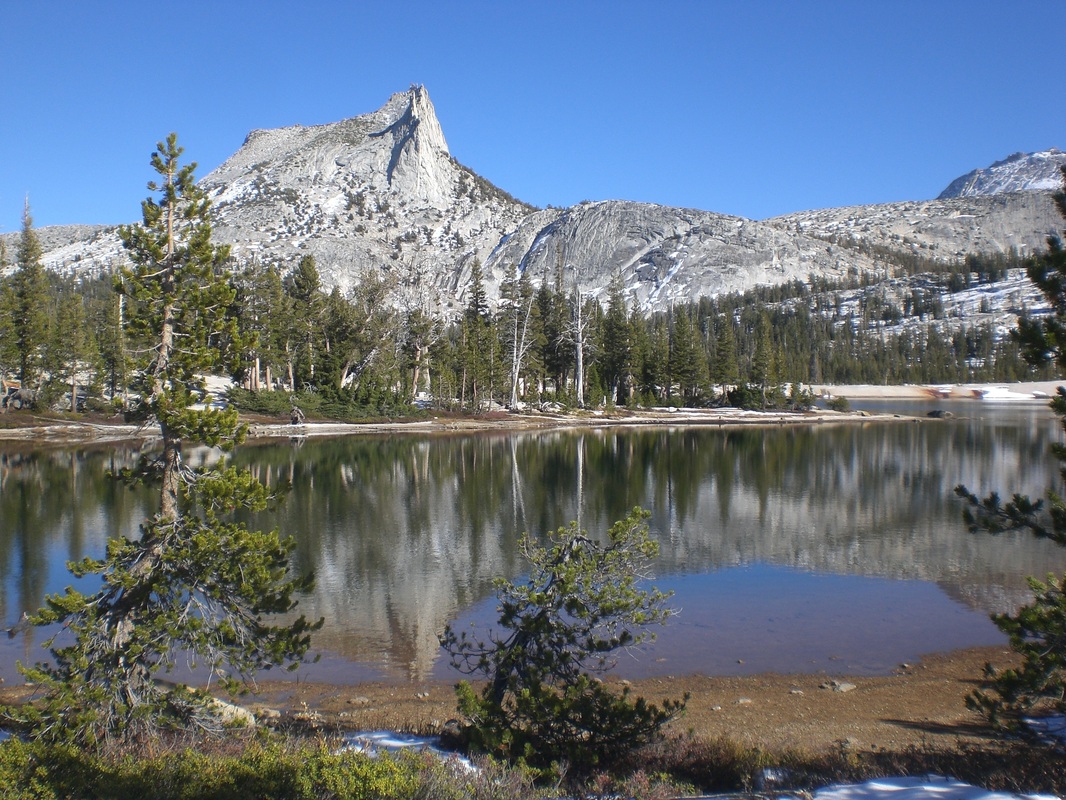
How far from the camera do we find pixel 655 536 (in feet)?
73.2

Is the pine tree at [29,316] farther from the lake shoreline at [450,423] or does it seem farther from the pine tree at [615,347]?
the pine tree at [615,347]

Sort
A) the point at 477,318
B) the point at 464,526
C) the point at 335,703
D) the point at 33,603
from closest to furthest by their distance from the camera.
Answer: the point at 335,703
the point at 33,603
the point at 464,526
the point at 477,318

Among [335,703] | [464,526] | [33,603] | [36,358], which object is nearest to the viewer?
[335,703]

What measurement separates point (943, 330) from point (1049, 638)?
18375 centimetres

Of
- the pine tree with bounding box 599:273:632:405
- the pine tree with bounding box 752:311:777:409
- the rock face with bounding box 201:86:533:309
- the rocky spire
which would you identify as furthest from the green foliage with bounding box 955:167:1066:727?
the rocky spire

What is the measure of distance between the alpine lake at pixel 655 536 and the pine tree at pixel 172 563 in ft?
→ 7.36

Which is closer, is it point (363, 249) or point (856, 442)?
point (856, 442)

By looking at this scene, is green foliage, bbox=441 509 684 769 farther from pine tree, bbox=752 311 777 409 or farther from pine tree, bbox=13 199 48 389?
pine tree, bbox=752 311 777 409

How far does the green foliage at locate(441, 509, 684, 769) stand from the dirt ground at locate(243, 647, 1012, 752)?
6.34 feet

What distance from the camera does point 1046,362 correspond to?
763 cm

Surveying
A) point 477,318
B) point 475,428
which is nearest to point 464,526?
point 475,428

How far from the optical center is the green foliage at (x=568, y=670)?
7.47 meters

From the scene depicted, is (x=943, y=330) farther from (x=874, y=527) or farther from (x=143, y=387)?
(x=143, y=387)

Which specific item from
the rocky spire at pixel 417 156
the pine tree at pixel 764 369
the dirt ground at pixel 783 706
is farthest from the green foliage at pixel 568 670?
the rocky spire at pixel 417 156
